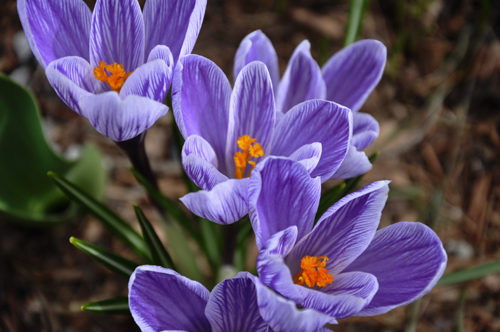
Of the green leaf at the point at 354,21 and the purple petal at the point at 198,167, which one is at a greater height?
the green leaf at the point at 354,21

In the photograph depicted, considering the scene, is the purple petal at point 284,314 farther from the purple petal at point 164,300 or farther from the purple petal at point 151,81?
the purple petal at point 151,81

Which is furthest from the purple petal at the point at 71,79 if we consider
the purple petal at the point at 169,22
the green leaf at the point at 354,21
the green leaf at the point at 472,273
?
the green leaf at the point at 472,273

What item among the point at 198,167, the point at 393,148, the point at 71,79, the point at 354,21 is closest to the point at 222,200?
the point at 198,167

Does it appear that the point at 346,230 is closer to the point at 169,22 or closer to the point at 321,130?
the point at 321,130

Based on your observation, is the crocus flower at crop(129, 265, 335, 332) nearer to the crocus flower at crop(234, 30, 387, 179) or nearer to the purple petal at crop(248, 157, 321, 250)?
the purple petal at crop(248, 157, 321, 250)

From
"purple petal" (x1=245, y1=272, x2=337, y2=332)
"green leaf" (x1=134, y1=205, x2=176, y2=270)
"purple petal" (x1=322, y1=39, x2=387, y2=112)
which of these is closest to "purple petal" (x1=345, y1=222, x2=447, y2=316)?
"purple petal" (x1=245, y1=272, x2=337, y2=332)

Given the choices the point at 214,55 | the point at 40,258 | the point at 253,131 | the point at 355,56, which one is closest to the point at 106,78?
the point at 253,131

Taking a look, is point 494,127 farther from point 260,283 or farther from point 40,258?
point 40,258
